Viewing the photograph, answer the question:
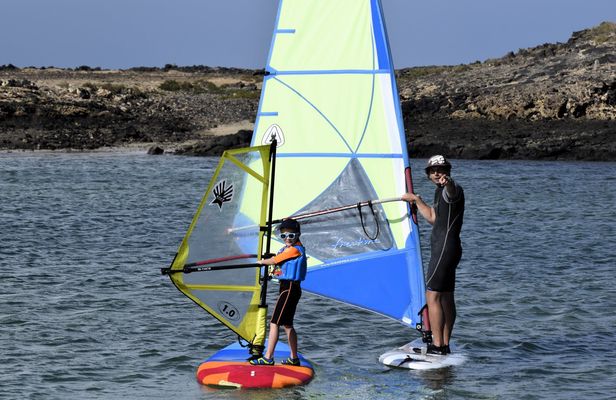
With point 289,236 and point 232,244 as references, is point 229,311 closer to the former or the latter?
point 232,244

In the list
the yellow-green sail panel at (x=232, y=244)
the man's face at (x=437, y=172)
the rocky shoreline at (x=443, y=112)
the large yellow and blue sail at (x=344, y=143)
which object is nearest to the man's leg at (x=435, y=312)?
the large yellow and blue sail at (x=344, y=143)

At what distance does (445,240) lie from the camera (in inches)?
413

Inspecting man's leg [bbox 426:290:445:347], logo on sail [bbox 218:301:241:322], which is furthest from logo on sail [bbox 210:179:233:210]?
man's leg [bbox 426:290:445:347]

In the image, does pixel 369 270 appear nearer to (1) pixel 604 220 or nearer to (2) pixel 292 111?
(2) pixel 292 111

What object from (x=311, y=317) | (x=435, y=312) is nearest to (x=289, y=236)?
(x=435, y=312)

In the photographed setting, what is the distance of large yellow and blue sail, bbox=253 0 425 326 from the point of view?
1084cm

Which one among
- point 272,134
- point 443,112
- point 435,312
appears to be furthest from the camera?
point 443,112

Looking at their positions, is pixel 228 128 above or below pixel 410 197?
above

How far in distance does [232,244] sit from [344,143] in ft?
5.32

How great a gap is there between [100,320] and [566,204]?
56.8 feet

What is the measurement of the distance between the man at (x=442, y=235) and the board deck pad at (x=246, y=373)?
134 cm

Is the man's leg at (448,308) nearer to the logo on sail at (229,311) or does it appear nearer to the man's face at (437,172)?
the man's face at (437,172)

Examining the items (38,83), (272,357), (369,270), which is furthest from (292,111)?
(38,83)

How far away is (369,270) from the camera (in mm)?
10992
